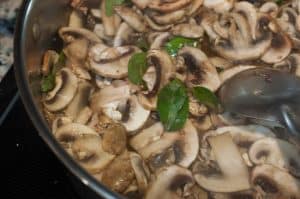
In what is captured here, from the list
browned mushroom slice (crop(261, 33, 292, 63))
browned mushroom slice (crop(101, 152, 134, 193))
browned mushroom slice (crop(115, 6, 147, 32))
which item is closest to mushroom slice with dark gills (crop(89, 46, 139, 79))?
browned mushroom slice (crop(115, 6, 147, 32))

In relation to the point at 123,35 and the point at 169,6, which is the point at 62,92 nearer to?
the point at 123,35

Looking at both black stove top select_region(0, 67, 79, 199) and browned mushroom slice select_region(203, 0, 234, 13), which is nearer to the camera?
black stove top select_region(0, 67, 79, 199)

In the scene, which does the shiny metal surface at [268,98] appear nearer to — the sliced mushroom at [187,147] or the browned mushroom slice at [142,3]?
the sliced mushroom at [187,147]

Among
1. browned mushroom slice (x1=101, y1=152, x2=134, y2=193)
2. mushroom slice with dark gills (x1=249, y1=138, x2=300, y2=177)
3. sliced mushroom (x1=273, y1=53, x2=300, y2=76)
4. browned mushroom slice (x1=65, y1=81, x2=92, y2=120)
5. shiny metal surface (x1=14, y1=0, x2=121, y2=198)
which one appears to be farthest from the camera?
sliced mushroom (x1=273, y1=53, x2=300, y2=76)

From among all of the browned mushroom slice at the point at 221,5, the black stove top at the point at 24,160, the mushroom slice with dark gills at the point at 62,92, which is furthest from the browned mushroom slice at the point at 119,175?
the browned mushroom slice at the point at 221,5

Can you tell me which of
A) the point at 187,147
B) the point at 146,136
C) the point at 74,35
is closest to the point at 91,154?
the point at 146,136

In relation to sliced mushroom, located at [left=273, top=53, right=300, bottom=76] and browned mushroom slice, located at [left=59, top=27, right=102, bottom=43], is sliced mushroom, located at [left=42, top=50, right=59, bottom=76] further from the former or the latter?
sliced mushroom, located at [left=273, top=53, right=300, bottom=76]
